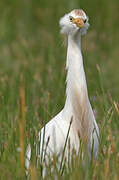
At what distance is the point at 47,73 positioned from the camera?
20.4 feet

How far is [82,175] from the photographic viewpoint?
115 inches

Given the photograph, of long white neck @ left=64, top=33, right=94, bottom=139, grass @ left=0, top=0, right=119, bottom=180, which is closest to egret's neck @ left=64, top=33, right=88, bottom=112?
long white neck @ left=64, top=33, right=94, bottom=139

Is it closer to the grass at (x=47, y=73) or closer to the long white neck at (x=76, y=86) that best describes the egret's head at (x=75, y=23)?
the long white neck at (x=76, y=86)

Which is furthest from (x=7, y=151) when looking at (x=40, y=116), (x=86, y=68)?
(x=86, y=68)

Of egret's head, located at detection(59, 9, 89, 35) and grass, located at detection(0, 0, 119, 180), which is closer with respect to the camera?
grass, located at detection(0, 0, 119, 180)

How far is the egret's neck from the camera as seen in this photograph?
3.61 meters

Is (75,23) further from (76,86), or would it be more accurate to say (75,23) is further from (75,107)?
(75,107)

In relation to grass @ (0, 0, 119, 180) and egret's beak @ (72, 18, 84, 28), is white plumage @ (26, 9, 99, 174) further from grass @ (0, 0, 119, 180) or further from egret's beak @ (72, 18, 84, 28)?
grass @ (0, 0, 119, 180)

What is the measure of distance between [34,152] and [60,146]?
0.30 m

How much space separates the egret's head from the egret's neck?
0.17ft

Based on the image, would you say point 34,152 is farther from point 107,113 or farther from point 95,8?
point 95,8

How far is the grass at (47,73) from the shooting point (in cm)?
316

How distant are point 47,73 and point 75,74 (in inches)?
104

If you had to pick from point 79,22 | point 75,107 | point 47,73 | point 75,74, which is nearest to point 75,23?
point 79,22
